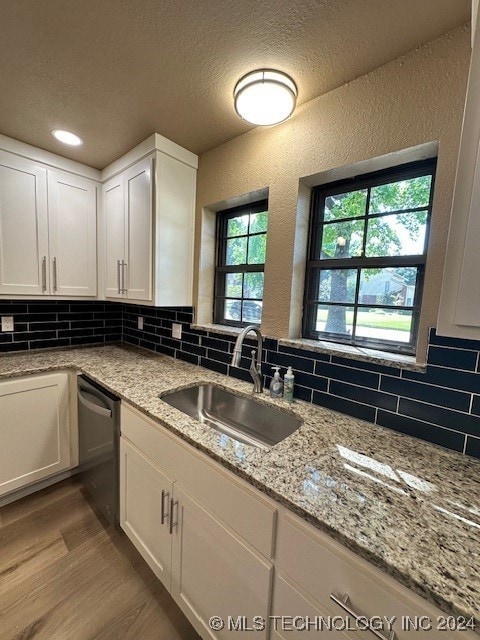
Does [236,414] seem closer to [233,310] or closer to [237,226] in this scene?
[233,310]

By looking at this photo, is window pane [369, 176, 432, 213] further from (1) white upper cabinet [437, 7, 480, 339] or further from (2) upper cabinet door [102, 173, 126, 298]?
(2) upper cabinet door [102, 173, 126, 298]

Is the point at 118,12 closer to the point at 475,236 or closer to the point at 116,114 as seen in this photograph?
the point at 116,114

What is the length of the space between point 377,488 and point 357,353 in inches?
21.4

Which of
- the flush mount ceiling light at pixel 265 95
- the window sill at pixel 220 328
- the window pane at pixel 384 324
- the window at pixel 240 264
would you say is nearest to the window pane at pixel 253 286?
the window at pixel 240 264

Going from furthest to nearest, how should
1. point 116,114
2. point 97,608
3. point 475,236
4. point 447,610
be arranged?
point 116,114, point 97,608, point 475,236, point 447,610

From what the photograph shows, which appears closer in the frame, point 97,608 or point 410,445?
point 410,445

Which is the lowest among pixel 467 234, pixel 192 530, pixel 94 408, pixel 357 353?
pixel 192 530

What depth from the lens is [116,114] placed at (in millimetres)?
1379

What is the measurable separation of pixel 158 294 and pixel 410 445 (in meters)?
1.50

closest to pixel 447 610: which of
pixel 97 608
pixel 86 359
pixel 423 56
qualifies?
pixel 97 608

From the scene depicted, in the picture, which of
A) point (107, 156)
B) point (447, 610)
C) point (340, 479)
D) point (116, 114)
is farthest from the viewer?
point (107, 156)

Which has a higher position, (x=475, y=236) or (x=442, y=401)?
(x=475, y=236)

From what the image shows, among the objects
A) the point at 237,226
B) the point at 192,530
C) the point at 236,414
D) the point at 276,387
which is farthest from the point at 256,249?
the point at 192,530

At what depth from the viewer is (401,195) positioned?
1179 mm
